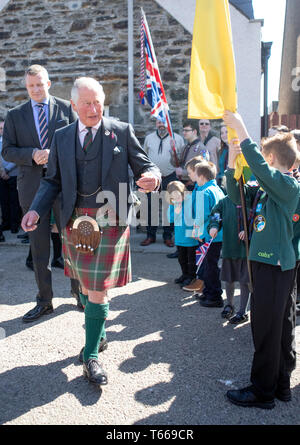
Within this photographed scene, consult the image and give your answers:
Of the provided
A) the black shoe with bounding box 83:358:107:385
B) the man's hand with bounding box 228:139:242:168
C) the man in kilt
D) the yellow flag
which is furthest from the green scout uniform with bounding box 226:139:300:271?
the black shoe with bounding box 83:358:107:385

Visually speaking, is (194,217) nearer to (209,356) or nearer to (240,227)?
(240,227)

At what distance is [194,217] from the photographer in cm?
446

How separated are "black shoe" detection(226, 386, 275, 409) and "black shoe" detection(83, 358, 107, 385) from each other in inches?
30.7

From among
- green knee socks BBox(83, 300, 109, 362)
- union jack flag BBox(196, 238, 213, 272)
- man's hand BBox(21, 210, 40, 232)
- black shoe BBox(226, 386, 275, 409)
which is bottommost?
black shoe BBox(226, 386, 275, 409)

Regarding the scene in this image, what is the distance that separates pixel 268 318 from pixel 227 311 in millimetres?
1421

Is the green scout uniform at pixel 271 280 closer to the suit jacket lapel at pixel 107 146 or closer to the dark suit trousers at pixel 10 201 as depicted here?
the suit jacket lapel at pixel 107 146

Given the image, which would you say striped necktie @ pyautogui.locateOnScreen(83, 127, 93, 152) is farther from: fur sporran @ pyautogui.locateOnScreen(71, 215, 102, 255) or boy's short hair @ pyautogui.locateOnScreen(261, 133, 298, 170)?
boy's short hair @ pyautogui.locateOnScreen(261, 133, 298, 170)

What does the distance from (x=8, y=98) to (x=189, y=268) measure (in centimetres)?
623

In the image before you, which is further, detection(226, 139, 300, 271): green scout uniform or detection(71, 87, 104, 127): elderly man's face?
detection(71, 87, 104, 127): elderly man's face

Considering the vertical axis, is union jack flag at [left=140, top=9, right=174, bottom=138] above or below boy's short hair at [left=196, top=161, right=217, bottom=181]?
above

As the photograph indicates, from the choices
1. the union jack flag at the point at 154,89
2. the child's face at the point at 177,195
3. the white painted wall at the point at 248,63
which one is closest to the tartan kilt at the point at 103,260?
the child's face at the point at 177,195

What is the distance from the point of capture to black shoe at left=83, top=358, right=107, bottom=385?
8.53 feet

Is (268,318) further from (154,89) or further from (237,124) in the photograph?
(154,89)

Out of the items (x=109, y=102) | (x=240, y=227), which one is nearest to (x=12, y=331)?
(x=240, y=227)
